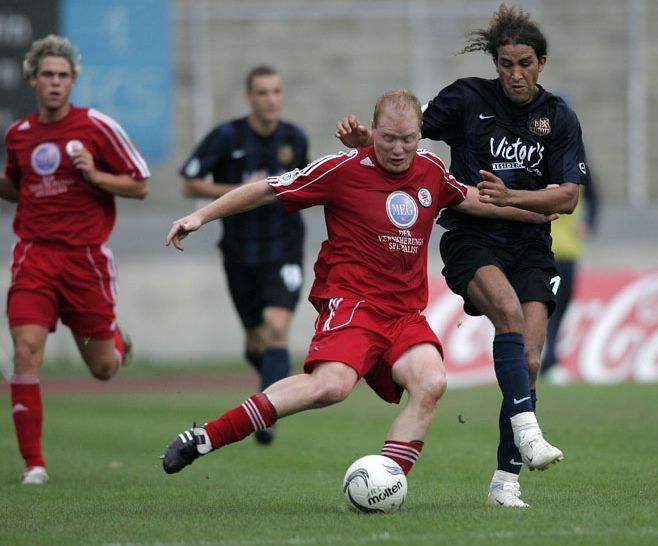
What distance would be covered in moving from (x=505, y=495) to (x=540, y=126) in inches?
73.5

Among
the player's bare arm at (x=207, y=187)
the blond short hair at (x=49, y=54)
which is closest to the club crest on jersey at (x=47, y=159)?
the blond short hair at (x=49, y=54)

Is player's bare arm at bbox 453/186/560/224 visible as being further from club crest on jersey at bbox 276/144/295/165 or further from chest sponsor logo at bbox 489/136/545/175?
Result: club crest on jersey at bbox 276/144/295/165

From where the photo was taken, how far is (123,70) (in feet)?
61.9

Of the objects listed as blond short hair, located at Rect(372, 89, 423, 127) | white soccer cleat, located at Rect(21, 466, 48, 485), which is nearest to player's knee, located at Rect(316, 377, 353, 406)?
blond short hair, located at Rect(372, 89, 423, 127)

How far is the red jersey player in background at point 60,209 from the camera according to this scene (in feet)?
28.4

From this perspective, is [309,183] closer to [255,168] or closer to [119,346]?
[119,346]

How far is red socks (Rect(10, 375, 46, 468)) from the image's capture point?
27.9ft

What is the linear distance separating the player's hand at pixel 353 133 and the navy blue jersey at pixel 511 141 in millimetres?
363

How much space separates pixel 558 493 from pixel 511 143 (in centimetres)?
184

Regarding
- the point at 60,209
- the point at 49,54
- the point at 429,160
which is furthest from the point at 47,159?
the point at 429,160

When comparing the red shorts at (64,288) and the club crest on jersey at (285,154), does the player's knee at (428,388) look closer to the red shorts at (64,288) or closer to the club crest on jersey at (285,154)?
the red shorts at (64,288)

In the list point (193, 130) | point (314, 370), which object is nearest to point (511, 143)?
point (314, 370)

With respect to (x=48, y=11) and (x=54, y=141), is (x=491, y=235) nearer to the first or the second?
(x=54, y=141)

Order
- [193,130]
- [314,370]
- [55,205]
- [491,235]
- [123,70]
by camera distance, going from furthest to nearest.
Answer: [193,130], [123,70], [55,205], [491,235], [314,370]
